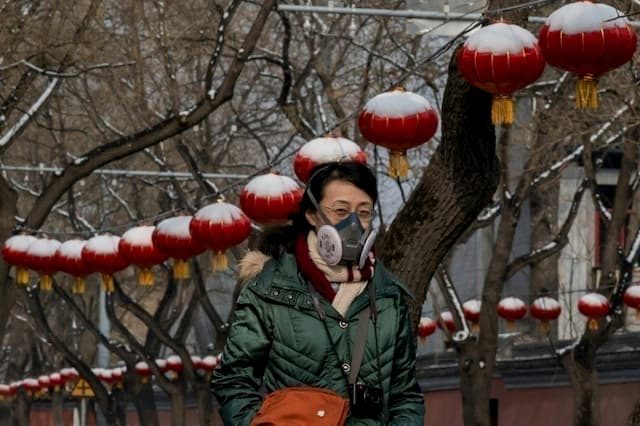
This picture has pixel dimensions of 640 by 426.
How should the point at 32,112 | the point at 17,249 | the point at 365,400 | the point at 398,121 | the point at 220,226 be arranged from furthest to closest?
the point at 32,112, the point at 17,249, the point at 220,226, the point at 398,121, the point at 365,400

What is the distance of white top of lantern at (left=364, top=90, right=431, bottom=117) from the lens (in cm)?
1211

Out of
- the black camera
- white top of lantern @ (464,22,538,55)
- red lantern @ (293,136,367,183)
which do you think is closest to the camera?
the black camera

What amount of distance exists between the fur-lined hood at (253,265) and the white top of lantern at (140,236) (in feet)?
41.8

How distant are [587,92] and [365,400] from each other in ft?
17.7

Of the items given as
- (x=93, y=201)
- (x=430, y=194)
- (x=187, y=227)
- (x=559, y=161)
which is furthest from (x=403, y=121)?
(x=93, y=201)

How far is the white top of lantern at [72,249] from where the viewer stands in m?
20.1

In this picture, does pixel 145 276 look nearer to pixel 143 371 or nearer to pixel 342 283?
pixel 342 283

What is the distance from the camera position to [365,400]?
18.0ft

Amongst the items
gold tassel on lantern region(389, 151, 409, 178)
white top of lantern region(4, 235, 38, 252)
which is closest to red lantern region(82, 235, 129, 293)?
white top of lantern region(4, 235, 38, 252)

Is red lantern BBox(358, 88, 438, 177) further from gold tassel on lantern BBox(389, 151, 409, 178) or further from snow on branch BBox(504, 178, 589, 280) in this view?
snow on branch BBox(504, 178, 589, 280)

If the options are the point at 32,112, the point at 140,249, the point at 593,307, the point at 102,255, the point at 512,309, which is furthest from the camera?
the point at 512,309

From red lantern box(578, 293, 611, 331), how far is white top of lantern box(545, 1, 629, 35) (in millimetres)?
10483

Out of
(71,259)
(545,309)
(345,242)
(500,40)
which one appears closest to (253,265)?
(345,242)

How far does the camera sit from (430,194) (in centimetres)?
1128
